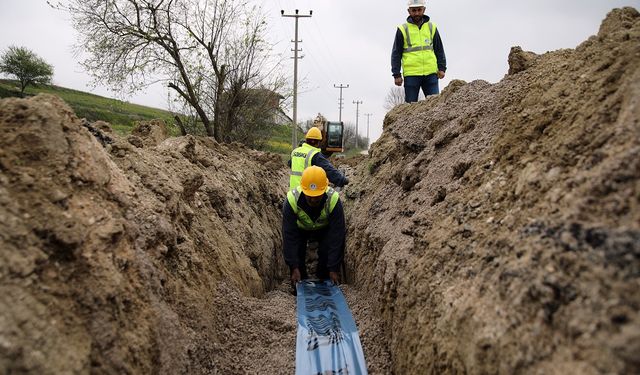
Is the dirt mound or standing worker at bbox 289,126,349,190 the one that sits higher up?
standing worker at bbox 289,126,349,190

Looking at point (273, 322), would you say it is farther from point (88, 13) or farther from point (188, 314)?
point (88, 13)

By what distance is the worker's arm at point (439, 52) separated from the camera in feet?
23.5

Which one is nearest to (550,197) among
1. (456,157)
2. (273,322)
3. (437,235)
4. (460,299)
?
(460,299)

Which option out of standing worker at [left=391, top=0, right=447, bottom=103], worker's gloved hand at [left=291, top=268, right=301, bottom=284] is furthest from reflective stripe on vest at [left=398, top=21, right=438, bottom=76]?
worker's gloved hand at [left=291, top=268, right=301, bottom=284]

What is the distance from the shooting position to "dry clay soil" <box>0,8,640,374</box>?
1.82 meters

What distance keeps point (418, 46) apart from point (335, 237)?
10.9ft

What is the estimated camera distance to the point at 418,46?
7039mm

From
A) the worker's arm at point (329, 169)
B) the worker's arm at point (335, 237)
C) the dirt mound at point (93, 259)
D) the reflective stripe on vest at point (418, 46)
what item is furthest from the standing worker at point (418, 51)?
the dirt mound at point (93, 259)

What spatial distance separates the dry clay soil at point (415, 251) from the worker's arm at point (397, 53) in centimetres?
245

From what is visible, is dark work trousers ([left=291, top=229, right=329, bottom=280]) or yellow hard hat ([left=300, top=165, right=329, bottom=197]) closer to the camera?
yellow hard hat ([left=300, top=165, right=329, bottom=197])

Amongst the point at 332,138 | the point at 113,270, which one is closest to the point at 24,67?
the point at 332,138

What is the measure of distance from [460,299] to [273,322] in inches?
88.8

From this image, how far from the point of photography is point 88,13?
1239 centimetres

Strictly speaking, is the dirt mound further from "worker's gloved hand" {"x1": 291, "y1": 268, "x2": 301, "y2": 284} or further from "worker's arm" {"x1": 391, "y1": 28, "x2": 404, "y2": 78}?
"worker's arm" {"x1": 391, "y1": 28, "x2": 404, "y2": 78}
